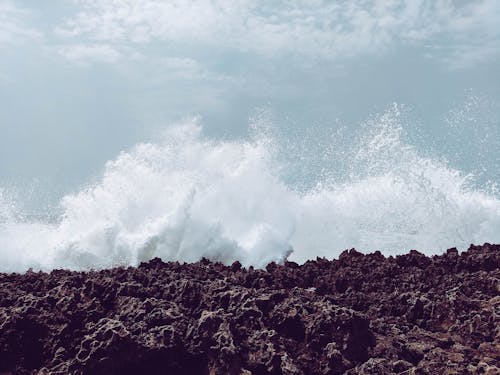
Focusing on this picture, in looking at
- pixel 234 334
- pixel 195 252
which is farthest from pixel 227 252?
pixel 234 334

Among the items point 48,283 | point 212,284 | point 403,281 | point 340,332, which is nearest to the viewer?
point 340,332

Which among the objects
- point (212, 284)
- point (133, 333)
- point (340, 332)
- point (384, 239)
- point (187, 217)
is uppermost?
point (384, 239)

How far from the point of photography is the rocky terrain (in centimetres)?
470

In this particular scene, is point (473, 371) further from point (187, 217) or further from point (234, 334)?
point (187, 217)

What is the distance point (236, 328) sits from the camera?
5.09 meters

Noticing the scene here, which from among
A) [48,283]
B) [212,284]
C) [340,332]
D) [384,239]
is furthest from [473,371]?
[384,239]

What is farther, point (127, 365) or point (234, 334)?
point (234, 334)

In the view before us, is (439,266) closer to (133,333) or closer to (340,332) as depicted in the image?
(340,332)

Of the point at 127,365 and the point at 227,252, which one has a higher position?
the point at 227,252

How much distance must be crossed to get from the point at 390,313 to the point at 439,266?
2067 millimetres

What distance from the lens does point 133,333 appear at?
488 centimetres

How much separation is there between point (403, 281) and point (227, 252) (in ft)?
62.1

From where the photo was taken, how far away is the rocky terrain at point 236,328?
4703 mm

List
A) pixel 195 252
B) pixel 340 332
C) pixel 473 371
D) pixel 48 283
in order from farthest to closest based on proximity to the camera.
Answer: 1. pixel 195 252
2. pixel 48 283
3. pixel 340 332
4. pixel 473 371
